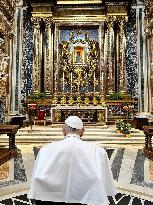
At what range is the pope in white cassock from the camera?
273 centimetres

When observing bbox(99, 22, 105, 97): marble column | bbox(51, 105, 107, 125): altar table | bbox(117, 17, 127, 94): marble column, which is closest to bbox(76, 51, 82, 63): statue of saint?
bbox(99, 22, 105, 97): marble column

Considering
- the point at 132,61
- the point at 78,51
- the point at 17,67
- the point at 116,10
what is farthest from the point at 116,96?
the point at 17,67

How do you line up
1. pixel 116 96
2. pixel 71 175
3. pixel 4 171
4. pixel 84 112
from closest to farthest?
1. pixel 71 175
2. pixel 4 171
3. pixel 84 112
4. pixel 116 96

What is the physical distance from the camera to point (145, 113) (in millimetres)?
16969

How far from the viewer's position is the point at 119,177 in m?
6.78

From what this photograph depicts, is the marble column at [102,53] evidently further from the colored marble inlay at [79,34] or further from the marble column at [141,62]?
the marble column at [141,62]

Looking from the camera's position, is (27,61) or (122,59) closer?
(122,59)

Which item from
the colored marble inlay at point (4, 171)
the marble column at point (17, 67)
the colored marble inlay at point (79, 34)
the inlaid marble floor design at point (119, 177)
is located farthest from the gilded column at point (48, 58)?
the colored marble inlay at point (4, 171)

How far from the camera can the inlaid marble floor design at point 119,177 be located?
526 cm

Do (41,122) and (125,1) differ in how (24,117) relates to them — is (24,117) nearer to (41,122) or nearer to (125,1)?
(41,122)

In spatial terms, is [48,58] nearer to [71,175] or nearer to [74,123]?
[74,123]

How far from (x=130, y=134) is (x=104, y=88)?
5.40 m

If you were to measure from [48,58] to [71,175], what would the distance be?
15.2 m

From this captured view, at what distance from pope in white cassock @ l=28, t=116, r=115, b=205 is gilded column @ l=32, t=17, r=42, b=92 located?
48.0 feet
